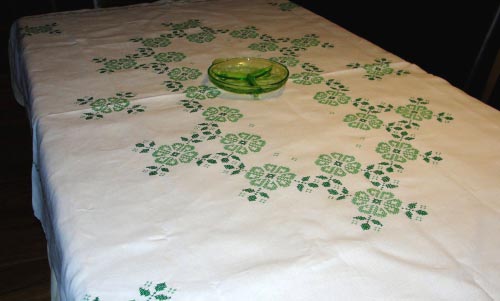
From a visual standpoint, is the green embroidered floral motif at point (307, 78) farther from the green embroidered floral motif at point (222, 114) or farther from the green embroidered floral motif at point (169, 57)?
the green embroidered floral motif at point (169, 57)

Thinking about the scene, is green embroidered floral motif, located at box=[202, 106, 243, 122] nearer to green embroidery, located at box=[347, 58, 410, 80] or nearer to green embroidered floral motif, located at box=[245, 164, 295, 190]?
green embroidered floral motif, located at box=[245, 164, 295, 190]

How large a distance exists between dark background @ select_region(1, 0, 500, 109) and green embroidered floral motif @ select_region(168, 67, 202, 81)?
1.04 meters

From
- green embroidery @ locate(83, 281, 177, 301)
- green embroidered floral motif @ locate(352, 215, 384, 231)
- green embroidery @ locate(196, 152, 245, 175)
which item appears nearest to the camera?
green embroidery @ locate(83, 281, 177, 301)

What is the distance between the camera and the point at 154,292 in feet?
1.84

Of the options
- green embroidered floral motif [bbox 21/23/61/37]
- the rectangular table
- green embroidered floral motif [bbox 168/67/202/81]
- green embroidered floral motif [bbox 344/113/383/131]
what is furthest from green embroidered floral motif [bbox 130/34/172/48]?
green embroidered floral motif [bbox 344/113/383/131]

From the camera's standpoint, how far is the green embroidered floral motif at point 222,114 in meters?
0.96

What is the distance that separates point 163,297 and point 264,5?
151 centimetres

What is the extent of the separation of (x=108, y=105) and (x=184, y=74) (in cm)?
26

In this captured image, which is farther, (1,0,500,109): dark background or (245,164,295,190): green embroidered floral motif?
(1,0,500,109): dark background

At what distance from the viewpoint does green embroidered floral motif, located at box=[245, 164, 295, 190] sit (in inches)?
30.0

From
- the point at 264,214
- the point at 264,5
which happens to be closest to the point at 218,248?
the point at 264,214

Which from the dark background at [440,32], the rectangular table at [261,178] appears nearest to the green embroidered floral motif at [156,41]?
the rectangular table at [261,178]

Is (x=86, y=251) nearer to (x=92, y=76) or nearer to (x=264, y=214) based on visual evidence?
(x=264, y=214)

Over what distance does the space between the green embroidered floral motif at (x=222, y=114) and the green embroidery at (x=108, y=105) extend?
0.54 ft
